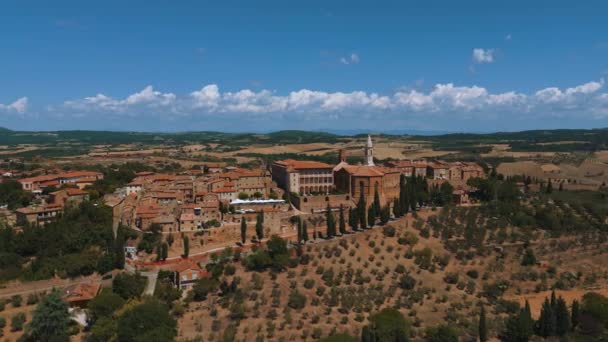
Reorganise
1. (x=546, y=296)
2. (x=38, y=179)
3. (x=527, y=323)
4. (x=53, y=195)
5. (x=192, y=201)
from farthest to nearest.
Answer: (x=38, y=179), (x=53, y=195), (x=192, y=201), (x=546, y=296), (x=527, y=323)

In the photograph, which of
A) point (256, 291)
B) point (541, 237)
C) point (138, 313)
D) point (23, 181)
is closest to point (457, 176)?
point (541, 237)

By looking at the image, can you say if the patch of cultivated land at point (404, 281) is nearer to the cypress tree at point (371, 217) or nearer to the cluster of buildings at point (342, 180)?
the cypress tree at point (371, 217)

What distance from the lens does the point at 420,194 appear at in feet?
Answer: 213

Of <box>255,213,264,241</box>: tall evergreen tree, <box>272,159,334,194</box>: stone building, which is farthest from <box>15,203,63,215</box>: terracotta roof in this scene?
<box>272,159,334,194</box>: stone building

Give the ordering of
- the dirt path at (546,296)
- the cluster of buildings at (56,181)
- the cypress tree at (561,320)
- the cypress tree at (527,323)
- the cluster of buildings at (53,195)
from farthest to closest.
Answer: the cluster of buildings at (56,181) → the cluster of buildings at (53,195) → the dirt path at (546,296) → the cypress tree at (561,320) → the cypress tree at (527,323)

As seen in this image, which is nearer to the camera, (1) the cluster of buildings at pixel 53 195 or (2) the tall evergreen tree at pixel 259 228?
(2) the tall evergreen tree at pixel 259 228

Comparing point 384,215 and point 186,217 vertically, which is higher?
point 186,217

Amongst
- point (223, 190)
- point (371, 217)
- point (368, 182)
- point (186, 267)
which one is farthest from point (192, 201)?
point (368, 182)

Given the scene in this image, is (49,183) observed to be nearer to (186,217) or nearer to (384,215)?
(186,217)

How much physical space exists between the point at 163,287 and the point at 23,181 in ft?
132

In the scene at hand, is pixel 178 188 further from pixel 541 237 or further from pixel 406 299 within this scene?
pixel 541 237

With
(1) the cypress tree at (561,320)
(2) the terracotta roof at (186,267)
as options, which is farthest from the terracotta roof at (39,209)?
(1) the cypress tree at (561,320)

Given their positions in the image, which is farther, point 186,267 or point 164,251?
point 164,251

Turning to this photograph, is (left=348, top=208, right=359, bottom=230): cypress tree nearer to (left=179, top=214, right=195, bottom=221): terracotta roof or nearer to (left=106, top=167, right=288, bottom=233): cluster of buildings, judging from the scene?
(left=106, top=167, right=288, bottom=233): cluster of buildings
